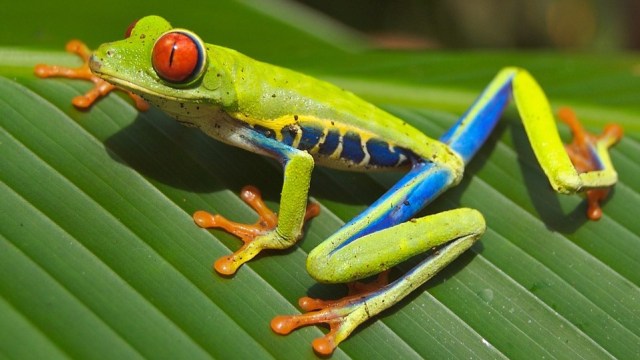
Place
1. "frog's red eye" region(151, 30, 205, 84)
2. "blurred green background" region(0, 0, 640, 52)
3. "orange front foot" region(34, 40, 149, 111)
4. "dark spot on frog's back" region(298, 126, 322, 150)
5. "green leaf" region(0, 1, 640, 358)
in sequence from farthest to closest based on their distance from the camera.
→ "blurred green background" region(0, 0, 640, 52), "orange front foot" region(34, 40, 149, 111), "dark spot on frog's back" region(298, 126, 322, 150), "frog's red eye" region(151, 30, 205, 84), "green leaf" region(0, 1, 640, 358)

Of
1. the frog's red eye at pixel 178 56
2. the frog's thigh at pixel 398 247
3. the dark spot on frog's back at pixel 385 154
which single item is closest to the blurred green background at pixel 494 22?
the dark spot on frog's back at pixel 385 154

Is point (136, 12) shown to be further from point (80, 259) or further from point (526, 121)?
point (526, 121)

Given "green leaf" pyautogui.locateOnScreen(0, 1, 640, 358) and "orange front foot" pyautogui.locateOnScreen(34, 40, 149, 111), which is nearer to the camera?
"green leaf" pyautogui.locateOnScreen(0, 1, 640, 358)

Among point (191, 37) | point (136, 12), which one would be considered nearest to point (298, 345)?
point (191, 37)

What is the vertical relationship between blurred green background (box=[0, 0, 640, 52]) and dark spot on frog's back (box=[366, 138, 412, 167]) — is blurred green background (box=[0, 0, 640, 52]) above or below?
below

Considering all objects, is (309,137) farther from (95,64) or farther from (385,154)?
(95,64)

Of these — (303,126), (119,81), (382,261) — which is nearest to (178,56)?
(119,81)

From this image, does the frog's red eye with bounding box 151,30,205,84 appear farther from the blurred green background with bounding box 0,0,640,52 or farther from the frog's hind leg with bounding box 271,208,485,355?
the blurred green background with bounding box 0,0,640,52

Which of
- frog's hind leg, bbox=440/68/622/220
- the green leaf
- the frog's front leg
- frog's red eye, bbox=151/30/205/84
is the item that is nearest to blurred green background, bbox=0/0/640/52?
frog's hind leg, bbox=440/68/622/220
